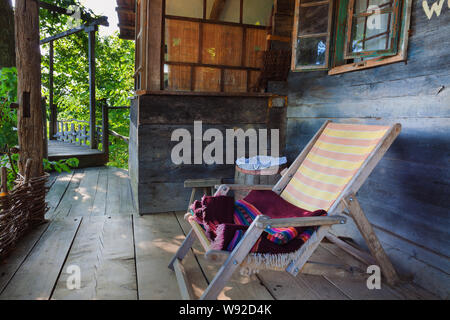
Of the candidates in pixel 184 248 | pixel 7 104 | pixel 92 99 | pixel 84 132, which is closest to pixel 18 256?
pixel 184 248

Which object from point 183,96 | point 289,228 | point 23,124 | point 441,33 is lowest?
point 289,228

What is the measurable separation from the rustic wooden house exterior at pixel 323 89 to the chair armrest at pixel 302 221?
0.78m

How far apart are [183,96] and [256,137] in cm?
98

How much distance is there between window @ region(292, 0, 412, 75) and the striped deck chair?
0.60 meters

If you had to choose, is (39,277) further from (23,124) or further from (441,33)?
(441,33)

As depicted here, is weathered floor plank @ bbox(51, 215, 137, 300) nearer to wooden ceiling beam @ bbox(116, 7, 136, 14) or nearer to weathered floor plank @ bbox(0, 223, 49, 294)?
weathered floor plank @ bbox(0, 223, 49, 294)

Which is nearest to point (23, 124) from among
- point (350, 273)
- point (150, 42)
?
point (150, 42)

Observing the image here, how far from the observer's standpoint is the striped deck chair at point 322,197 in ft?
5.59

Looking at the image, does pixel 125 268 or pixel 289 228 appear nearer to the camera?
pixel 289 228

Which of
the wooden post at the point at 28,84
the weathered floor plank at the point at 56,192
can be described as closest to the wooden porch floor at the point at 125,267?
the weathered floor plank at the point at 56,192

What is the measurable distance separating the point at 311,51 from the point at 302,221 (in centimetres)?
211

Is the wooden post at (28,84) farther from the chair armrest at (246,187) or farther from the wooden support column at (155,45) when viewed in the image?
the chair armrest at (246,187)

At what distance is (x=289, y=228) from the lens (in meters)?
1.87

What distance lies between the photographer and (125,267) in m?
2.35
